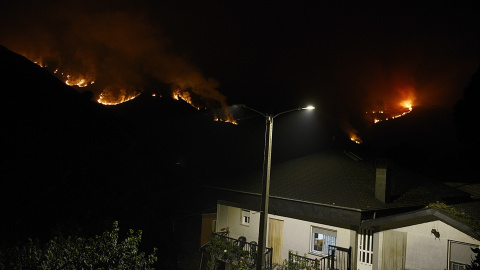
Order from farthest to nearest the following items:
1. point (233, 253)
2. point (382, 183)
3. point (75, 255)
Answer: point (233, 253)
point (382, 183)
point (75, 255)

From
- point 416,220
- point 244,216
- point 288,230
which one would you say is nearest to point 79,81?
point 244,216

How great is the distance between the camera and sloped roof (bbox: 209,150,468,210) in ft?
52.6

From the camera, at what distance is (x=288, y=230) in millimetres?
17406

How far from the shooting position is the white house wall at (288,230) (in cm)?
1539

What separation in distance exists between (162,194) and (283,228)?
1992 centimetres

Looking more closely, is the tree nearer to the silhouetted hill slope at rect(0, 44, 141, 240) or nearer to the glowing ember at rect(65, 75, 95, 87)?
the silhouetted hill slope at rect(0, 44, 141, 240)

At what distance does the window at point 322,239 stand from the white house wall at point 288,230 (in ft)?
0.56

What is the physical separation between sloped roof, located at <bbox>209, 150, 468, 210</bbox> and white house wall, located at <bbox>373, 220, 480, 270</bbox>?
5.84 feet

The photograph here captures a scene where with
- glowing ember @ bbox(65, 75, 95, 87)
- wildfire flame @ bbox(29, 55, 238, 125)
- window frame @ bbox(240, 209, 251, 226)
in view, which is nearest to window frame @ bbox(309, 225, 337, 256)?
window frame @ bbox(240, 209, 251, 226)

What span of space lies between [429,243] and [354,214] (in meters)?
2.69

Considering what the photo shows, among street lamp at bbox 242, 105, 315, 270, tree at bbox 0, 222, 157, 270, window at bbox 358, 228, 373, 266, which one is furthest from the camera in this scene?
window at bbox 358, 228, 373, 266

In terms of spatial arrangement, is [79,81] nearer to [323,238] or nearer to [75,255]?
[323,238]

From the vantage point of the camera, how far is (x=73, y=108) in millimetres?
21172

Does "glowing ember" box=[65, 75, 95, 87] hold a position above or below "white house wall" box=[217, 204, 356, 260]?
above
